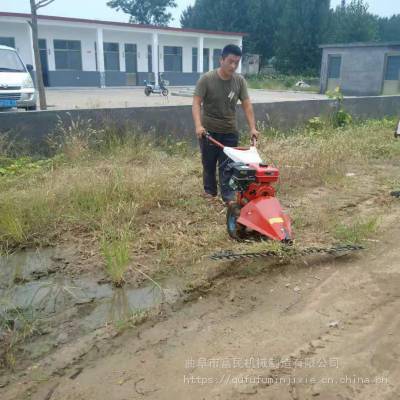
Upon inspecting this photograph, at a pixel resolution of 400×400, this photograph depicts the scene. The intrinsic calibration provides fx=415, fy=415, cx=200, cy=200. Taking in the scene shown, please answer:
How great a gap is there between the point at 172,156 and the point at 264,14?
35360 millimetres

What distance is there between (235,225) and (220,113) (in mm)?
1453

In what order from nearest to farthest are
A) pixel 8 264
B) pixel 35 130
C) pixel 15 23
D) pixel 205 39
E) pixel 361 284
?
1. pixel 361 284
2. pixel 8 264
3. pixel 35 130
4. pixel 15 23
5. pixel 205 39

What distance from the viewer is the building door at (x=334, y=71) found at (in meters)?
25.6

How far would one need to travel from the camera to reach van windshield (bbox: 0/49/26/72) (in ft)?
32.6

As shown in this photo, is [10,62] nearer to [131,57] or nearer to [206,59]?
[131,57]

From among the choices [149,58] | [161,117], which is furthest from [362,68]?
[161,117]

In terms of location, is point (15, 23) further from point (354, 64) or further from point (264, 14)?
point (264, 14)

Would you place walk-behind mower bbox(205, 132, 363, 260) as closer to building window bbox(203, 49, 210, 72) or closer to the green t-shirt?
the green t-shirt

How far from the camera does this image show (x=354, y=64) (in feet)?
79.7

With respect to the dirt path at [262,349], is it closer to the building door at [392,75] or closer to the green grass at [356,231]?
the green grass at [356,231]

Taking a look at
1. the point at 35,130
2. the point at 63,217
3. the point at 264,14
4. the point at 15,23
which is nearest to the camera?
the point at 63,217

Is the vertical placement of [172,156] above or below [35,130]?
below

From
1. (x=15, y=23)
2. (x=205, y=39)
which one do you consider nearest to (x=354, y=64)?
(x=205, y=39)

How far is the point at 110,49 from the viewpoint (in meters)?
25.5
